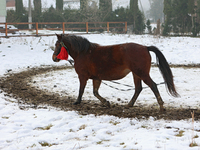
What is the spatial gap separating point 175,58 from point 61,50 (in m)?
9.69

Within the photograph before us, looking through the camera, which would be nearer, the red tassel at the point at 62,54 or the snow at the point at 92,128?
the snow at the point at 92,128

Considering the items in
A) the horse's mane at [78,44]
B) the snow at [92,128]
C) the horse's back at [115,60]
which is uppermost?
the horse's mane at [78,44]

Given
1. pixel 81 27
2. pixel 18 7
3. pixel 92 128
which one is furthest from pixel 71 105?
pixel 18 7

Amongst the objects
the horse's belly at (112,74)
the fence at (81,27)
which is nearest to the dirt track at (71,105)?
the horse's belly at (112,74)

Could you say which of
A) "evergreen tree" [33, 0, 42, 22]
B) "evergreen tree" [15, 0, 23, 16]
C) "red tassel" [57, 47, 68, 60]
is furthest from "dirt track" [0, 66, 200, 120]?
"evergreen tree" [15, 0, 23, 16]

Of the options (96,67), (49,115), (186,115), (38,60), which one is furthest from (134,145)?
(38,60)

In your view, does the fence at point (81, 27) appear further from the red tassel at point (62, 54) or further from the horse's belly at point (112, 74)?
the horse's belly at point (112, 74)

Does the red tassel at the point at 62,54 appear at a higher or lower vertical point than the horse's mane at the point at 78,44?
lower

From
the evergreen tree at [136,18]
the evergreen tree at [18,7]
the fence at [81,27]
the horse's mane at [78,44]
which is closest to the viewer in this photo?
the horse's mane at [78,44]

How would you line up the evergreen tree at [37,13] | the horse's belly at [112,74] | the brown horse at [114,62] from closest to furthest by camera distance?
the brown horse at [114,62]
the horse's belly at [112,74]
the evergreen tree at [37,13]

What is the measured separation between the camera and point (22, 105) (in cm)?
573

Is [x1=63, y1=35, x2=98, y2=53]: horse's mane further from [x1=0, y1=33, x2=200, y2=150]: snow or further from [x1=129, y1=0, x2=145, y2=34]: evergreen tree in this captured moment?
[x1=129, y1=0, x2=145, y2=34]: evergreen tree

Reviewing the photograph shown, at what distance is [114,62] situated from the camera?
17.7 feet

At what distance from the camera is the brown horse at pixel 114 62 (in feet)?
16.9
